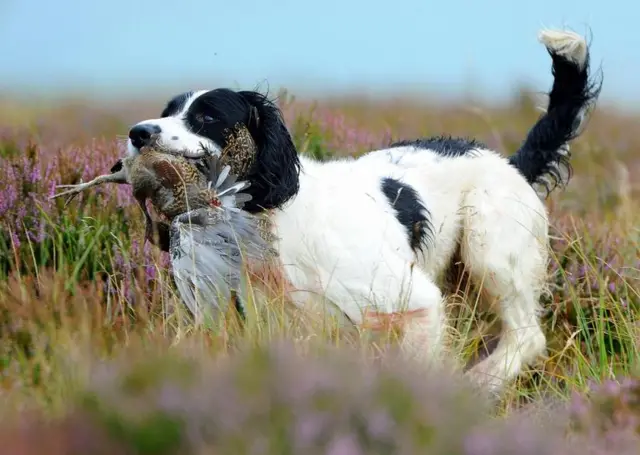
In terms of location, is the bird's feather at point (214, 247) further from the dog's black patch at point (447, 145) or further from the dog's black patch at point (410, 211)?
the dog's black patch at point (447, 145)

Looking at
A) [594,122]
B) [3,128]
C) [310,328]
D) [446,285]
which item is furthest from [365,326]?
[594,122]

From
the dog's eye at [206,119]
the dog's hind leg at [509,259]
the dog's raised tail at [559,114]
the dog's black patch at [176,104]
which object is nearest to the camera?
the dog's eye at [206,119]

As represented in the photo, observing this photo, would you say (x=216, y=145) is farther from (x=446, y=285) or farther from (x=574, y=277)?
(x=574, y=277)

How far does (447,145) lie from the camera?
5145 mm

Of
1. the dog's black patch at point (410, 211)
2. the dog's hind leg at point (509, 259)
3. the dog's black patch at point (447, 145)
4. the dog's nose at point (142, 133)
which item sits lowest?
the dog's hind leg at point (509, 259)

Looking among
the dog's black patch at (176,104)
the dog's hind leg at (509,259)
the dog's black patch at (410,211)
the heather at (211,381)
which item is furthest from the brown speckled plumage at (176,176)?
the dog's hind leg at (509,259)

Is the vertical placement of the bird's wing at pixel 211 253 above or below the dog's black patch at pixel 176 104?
below

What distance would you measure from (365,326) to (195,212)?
776 millimetres

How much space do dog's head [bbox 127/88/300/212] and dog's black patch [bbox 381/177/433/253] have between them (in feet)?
2.07

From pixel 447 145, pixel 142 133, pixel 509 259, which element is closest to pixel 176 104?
pixel 142 133

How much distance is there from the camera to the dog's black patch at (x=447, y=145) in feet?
16.6

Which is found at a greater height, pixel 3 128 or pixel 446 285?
pixel 3 128

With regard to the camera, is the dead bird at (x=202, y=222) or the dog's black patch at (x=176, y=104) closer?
the dead bird at (x=202, y=222)

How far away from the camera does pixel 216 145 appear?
3.84m
